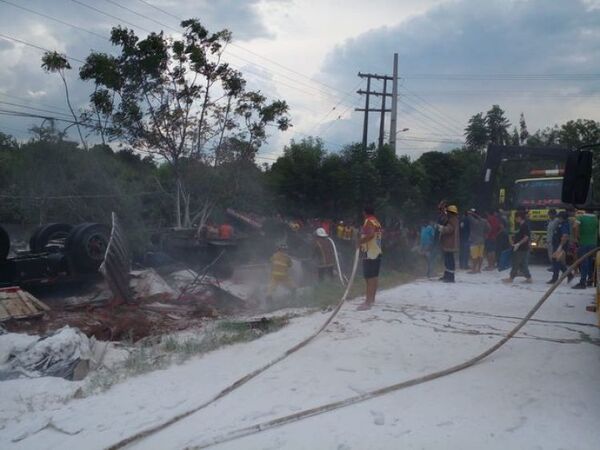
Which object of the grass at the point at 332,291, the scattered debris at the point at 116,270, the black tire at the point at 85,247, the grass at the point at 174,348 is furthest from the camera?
the black tire at the point at 85,247

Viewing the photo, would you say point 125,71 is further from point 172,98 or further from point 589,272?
point 589,272

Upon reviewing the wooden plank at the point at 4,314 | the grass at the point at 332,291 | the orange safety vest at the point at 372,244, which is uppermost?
Result: the orange safety vest at the point at 372,244

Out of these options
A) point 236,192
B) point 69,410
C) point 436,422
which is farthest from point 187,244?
point 436,422

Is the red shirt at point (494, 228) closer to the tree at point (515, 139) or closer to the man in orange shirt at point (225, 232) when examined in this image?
the man in orange shirt at point (225, 232)

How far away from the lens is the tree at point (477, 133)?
35469 millimetres

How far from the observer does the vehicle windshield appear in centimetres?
1836

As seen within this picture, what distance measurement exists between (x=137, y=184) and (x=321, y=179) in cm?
731

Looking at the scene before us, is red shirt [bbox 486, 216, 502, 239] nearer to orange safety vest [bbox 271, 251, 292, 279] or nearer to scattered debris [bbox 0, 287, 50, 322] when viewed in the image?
orange safety vest [bbox 271, 251, 292, 279]

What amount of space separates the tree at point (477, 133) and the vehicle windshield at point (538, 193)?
17100 millimetres

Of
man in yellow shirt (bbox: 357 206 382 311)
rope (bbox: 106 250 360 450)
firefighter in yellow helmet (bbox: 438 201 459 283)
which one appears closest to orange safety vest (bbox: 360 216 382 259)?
man in yellow shirt (bbox: 357 206 382 311)

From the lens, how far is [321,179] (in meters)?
24.5

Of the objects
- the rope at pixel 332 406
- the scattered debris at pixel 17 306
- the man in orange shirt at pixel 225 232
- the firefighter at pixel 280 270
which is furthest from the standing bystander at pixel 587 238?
the scattered debris at pixel 17 306

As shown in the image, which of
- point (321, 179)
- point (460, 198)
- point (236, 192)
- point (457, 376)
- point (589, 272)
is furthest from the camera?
point (460, 198)

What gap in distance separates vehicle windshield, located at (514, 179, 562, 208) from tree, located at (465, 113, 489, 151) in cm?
1710
